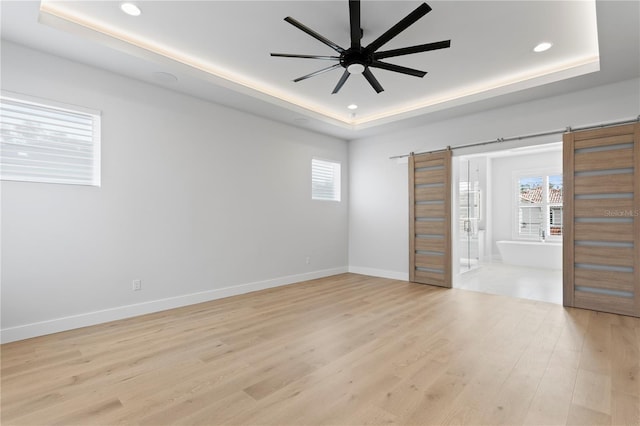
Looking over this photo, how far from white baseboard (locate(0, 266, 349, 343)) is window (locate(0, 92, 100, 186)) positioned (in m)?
1.44

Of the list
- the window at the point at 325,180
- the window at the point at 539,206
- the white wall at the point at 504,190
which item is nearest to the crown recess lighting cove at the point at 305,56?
the window at the point at 325,180

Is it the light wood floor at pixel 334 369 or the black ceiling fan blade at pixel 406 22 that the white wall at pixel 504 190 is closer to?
the light wood floor at pixel 334 369

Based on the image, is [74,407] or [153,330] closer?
[74,407]

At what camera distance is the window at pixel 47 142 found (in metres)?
3.00

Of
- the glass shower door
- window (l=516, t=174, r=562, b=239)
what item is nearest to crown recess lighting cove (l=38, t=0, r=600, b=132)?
the glass shower door

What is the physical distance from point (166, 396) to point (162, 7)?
3.14 m

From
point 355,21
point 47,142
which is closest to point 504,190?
point 355,21

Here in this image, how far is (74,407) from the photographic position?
6.31ft

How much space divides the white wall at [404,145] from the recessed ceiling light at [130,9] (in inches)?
174

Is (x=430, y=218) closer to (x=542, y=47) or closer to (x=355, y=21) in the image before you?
(x=542, y=47)

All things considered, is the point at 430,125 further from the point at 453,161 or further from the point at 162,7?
the point at 162,7

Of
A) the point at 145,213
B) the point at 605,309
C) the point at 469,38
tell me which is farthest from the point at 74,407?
the point at 605,309

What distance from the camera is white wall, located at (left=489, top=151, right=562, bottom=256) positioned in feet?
26.7

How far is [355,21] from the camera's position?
2404 millimetres
